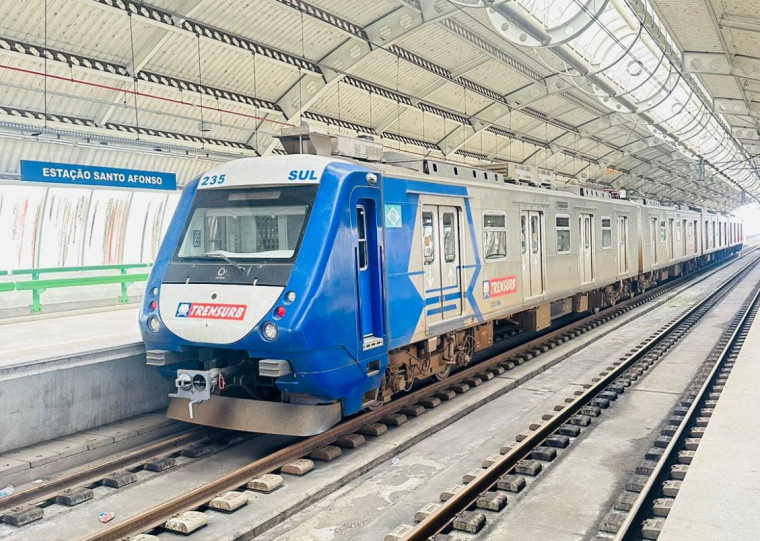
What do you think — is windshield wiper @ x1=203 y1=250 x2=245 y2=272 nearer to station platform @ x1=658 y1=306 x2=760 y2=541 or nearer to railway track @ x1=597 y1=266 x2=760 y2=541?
railway track @ x1=597 y1=266 x2=760 y2=541

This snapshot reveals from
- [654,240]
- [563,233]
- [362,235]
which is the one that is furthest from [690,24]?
[362,235]

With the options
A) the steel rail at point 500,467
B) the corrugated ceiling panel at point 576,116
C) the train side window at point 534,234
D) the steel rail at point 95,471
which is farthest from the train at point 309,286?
the corrugated ceiling panel at point 576,116

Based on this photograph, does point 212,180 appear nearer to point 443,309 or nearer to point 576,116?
point 443,309

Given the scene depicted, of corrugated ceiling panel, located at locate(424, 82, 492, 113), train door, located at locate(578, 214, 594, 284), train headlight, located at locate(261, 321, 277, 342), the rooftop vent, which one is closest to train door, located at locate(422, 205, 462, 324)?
the rooftop vent

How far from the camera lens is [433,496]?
6098mm

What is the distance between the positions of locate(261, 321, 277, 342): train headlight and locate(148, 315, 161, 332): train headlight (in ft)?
4.48

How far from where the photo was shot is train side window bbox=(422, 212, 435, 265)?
28.0 ft

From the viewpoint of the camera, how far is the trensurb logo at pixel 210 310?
22.1ft

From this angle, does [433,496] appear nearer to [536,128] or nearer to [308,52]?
[308,52]

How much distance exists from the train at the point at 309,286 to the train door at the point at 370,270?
2 cm

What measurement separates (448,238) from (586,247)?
23.7 ft

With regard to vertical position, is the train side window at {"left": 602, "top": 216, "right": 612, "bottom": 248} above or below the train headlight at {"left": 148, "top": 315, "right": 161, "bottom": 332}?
above

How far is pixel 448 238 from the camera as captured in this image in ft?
30.1

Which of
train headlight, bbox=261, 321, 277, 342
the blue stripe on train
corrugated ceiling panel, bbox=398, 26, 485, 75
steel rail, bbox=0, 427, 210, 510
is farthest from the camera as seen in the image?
corrugated ceiling panel, bbox=398, 26, 485, 75
